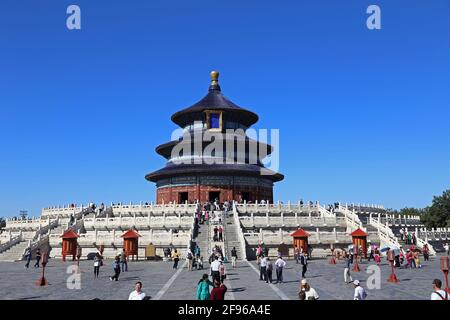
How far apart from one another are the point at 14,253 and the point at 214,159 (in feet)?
91.3

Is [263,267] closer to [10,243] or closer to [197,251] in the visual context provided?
[197,251]

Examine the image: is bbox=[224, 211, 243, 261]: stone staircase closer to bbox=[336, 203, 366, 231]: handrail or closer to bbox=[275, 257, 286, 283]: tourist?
bbox=[336, 203, 366, 231]: handrail

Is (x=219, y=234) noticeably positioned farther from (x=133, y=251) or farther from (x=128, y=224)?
(x=128, y=224)

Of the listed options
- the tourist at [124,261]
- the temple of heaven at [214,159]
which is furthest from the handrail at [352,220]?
the tourist at [124,261]

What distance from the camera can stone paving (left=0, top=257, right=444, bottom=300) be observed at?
16.5 m

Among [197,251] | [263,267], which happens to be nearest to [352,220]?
[197,251]

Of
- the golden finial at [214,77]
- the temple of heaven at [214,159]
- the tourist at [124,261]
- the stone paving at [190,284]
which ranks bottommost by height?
the stone paving at [190,284]

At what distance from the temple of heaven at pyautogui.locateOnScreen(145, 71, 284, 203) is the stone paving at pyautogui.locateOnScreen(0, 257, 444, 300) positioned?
26198 mm

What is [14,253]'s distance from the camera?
3519cm

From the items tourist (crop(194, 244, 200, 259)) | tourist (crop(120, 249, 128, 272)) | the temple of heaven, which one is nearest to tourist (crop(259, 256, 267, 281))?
tourist (crop(194, 244, 200, 259))

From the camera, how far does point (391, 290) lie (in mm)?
17828

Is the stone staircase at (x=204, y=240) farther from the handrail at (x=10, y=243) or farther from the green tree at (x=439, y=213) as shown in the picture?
the green tree at (x=439, y=213)

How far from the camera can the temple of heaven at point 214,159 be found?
53.6m

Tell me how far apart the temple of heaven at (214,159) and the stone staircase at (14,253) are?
70.4 ft
